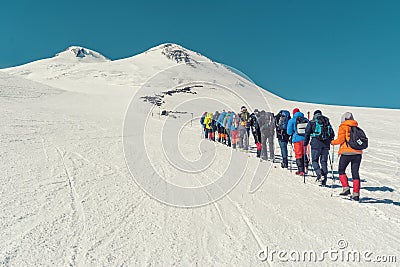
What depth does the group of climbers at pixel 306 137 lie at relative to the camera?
21.4 ft

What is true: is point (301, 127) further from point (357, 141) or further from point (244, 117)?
point (244, 117)

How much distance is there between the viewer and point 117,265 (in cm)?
352

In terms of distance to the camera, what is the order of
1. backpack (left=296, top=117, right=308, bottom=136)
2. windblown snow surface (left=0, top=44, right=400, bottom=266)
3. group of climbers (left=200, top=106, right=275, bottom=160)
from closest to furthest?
windblown snow surface (left=0, top=44, right=400, bottom=266)
backpack (left=296, top=117, right=308, bottom=136)
group of climbers (left=200, top=106, right=275, bottom=160)

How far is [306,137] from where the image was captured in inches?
317

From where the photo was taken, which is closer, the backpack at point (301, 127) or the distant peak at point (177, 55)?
the backpack at point (301, 127)

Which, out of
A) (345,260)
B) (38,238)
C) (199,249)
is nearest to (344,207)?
(345,260)

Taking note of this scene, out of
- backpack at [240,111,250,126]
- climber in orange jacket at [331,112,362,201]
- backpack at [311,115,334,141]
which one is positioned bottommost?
climber in orange jacket at [331,112,362,201]

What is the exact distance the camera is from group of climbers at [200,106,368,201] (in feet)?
21.4

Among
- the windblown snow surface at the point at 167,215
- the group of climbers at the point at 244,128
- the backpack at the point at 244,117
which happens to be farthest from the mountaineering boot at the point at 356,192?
the backpack at the point at 244,117

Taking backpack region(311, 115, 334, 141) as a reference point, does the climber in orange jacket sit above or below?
below

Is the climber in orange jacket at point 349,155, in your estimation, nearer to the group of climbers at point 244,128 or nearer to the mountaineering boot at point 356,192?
the mountaineering boot at point 356,192

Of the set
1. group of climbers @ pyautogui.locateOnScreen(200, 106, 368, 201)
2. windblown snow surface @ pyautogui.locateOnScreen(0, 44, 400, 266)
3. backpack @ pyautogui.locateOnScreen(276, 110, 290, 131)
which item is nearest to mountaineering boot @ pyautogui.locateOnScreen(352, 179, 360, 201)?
group of climbers @ pyautogui.locateOnScreen(200, 106, 368, 201)

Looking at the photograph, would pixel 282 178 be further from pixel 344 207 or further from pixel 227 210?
pixel 227 210

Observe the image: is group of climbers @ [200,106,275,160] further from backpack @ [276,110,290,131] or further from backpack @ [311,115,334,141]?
backpack @ [311,115,334,141]
